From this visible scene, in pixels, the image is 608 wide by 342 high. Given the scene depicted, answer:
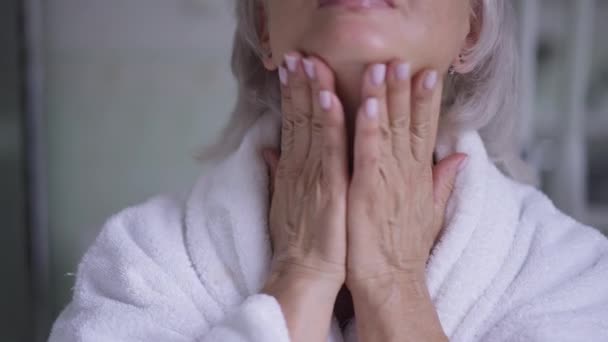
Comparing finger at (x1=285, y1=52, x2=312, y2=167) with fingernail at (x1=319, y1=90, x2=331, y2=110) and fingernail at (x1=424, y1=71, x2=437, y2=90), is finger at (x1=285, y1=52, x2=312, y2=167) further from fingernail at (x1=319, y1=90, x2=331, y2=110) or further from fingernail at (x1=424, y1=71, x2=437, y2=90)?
fingernail at (x1=424, y1=71, x2=437, y2=90)

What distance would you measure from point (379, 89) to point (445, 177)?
19 cm

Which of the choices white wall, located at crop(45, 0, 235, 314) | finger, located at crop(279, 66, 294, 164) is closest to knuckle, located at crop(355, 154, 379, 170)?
finger, located at crop(279, 66, 294, 164)

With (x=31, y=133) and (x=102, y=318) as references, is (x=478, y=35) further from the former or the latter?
(x=31, y=133)

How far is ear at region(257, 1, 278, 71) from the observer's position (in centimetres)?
82

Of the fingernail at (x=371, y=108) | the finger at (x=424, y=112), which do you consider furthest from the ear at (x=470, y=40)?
the fingernail at (x=371, y=108)

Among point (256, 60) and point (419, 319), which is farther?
point (256, 60)

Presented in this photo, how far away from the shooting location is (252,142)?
0.82 meters

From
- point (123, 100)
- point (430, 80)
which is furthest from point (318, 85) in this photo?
point (123, 100)

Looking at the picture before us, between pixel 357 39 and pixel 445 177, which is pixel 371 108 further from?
pixel 445 177

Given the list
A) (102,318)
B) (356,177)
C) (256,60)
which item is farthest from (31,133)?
(356,177)

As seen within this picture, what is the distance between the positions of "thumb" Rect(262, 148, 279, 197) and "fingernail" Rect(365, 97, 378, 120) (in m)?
0.19

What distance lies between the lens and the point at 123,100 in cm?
172

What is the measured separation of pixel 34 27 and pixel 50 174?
44cm

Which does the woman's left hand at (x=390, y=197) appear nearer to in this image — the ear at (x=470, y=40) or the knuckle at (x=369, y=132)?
the knuckle at (x=369, y=132)
